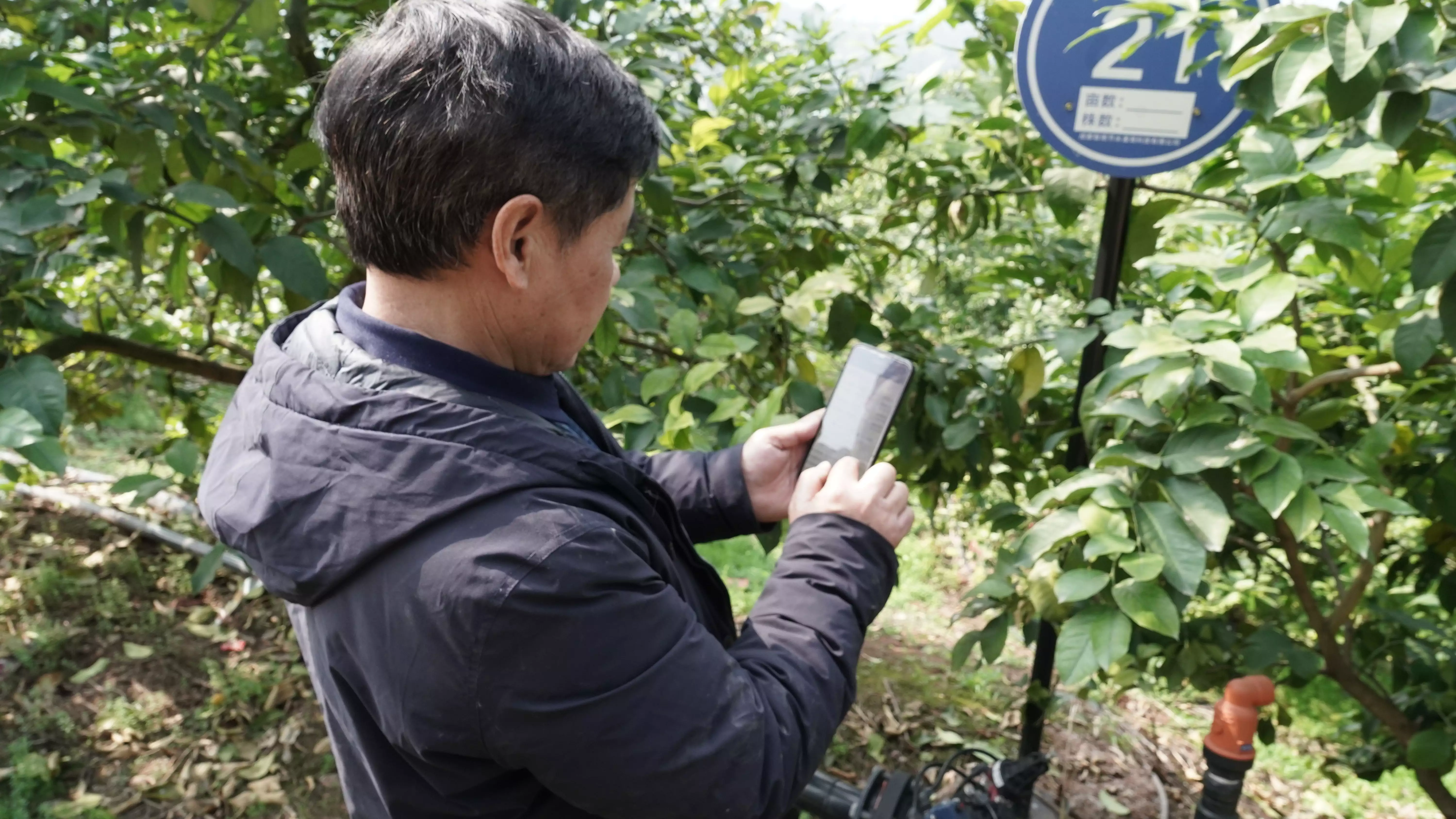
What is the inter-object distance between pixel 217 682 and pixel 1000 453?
8.36 feet

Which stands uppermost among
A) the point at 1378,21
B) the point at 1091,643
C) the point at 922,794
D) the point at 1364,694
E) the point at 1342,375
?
the point at 1378,21

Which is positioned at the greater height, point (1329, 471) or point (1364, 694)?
point (1329, 471)

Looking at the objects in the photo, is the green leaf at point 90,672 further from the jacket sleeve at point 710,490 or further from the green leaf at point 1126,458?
the green leaf at point 1126,458

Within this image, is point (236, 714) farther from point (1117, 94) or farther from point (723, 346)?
point (1117, 94)

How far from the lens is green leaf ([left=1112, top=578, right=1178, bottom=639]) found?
52.4 inches

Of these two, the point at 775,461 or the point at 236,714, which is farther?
the point at 236,714

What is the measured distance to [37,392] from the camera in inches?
57.7

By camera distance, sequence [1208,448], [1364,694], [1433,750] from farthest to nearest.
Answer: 1. [1364,694]
2. [1433,750]
3. [1208,448]

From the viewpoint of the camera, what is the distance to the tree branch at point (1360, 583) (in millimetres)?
2104

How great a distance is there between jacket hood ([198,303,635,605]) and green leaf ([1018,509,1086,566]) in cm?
77

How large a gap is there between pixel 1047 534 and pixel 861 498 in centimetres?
48

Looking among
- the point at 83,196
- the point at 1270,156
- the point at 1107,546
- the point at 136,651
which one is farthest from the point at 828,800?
the point at 136,651

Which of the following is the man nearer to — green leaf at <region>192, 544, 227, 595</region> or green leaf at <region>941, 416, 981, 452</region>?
green leaf at <region>941, 416, 981, 452</region>

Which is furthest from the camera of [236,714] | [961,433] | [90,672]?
[90,672]
